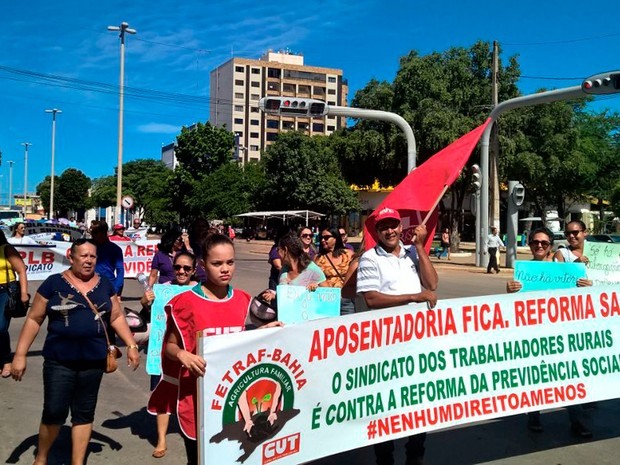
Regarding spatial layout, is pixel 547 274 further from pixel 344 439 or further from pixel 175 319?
pixel 175 319

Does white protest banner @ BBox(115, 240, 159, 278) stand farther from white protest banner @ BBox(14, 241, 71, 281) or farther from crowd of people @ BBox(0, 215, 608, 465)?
crowd of people @ BBox(0, 215, 608, 465)

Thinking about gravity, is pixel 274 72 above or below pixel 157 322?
above

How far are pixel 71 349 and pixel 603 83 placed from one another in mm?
11166

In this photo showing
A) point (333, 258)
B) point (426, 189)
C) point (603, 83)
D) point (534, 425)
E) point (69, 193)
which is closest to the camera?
point (534, 425)

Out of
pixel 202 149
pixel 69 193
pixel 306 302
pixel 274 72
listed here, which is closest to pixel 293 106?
pixel 306 302

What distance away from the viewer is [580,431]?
483cm

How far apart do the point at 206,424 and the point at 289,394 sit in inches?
21.5

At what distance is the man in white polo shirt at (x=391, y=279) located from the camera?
3.85 m

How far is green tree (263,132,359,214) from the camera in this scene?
47562 mm

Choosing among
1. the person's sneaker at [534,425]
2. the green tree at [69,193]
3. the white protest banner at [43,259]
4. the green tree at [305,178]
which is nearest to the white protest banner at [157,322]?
the person's sneaker at [534,425]

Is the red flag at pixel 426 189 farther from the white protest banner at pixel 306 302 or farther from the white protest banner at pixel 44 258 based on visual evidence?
the white protest banner at pixel 44 258

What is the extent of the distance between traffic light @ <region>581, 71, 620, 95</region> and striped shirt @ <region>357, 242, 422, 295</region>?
947 cm

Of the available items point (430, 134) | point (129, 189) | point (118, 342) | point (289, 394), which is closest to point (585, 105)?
point (430, 134)

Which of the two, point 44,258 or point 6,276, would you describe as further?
point 44,258
